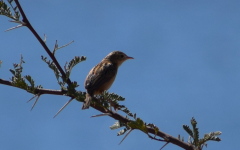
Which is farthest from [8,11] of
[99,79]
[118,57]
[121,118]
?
[118,57]

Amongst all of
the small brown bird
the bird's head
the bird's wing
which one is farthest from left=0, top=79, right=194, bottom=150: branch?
the bird's head

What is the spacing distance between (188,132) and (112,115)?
92 centimetres

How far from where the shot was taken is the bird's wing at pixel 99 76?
6.15 meters

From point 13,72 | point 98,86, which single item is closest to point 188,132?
point 13,72

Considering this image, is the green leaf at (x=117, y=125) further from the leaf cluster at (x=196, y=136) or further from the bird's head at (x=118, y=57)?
the bird's head at (x=118, y=57)

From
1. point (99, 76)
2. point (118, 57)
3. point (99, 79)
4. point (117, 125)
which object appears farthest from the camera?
point (118, 57)

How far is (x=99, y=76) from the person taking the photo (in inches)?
264

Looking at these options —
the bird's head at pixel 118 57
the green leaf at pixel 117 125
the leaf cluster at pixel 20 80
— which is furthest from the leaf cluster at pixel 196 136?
the bird's head at pixel 118 57

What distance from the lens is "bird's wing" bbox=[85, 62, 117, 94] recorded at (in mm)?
6152

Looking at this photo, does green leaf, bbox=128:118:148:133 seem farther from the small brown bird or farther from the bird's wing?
the bird's wing

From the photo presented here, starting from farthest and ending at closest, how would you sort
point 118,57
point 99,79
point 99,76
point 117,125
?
point 118,57, point 99,76, point 99,79, point 117,125

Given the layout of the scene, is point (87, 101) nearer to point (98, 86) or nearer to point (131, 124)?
→ point (131, 124)

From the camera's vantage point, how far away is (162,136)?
305cm

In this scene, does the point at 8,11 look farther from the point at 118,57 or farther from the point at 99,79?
the point at 118,57
